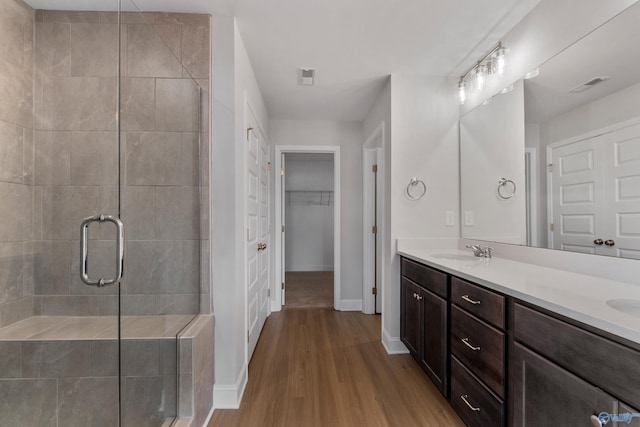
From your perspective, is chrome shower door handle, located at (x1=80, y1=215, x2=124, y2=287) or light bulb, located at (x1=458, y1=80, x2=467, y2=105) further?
light bulb, located at (x1=458, y1=80, x2=467, y2=105)

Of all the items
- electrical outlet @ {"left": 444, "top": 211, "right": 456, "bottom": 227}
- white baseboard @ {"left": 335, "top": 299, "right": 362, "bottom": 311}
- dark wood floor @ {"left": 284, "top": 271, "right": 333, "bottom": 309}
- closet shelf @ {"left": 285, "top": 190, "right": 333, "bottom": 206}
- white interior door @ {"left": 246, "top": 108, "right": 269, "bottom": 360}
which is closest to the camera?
white interior door @ {"left": 246, "top": 108, "right": 269, "bottom": 360}

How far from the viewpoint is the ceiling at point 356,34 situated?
163 centimetres

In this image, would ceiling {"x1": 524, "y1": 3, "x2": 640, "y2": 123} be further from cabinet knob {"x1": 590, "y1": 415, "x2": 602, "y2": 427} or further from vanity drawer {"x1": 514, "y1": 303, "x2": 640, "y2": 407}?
cabinet knob {"x1": 590, "y1": 415, "x2": 602, "y2": 427}

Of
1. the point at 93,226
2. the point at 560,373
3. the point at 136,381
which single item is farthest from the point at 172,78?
the point at 560,373

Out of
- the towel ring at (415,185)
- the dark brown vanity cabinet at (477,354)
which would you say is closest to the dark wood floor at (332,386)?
the dark brown vanity cabinet at (477,354)

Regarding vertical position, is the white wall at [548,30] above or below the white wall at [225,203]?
above

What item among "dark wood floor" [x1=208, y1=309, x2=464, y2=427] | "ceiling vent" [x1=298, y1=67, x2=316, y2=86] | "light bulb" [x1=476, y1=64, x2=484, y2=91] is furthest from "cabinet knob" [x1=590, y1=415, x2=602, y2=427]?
"ceiling vent" [x1=298, y1=67, x2=316, y2=86]

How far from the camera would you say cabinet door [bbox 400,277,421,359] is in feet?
6.59

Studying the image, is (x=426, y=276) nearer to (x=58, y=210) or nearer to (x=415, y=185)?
(x=415, y=185)

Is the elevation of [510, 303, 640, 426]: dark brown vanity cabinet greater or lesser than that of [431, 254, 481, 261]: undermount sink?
lesser

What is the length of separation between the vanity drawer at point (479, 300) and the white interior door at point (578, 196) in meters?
0.62

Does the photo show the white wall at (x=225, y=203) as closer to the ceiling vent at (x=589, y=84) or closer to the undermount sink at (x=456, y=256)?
the undermount sink at (x=456, y=256)

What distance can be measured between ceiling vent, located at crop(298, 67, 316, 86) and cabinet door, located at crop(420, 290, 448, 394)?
203 cm

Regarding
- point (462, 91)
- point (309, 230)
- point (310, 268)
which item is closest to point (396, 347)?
point (462, 91)
